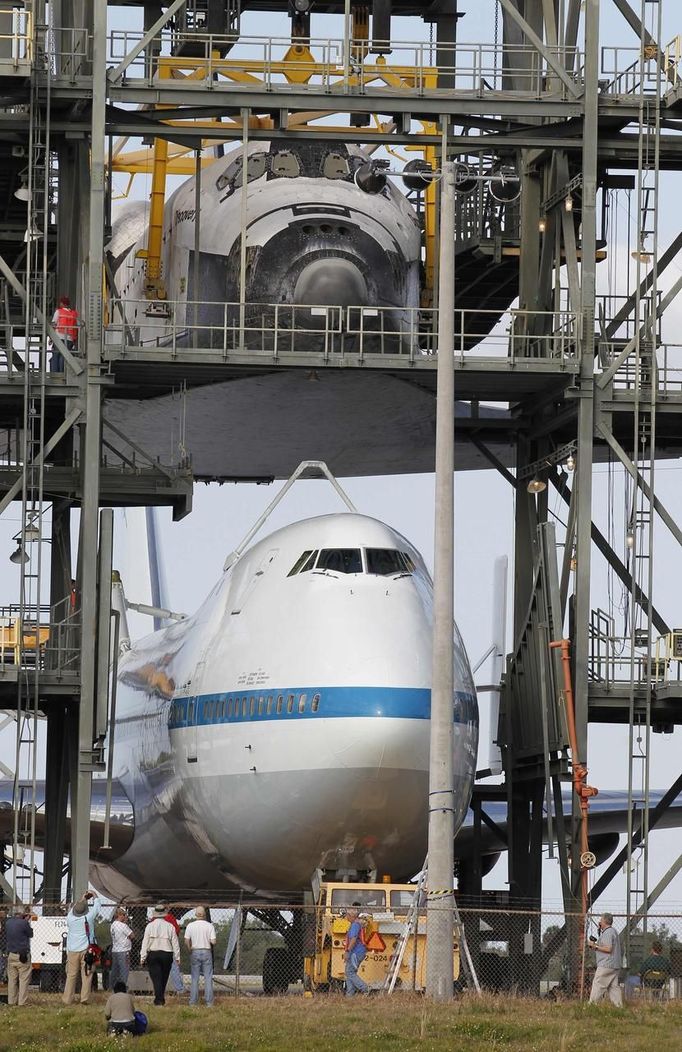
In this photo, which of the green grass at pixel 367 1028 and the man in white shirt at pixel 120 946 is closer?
the green grass at pixel 367 1028

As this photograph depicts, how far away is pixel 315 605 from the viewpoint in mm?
35656

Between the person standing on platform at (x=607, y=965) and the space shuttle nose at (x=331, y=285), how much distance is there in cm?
1544

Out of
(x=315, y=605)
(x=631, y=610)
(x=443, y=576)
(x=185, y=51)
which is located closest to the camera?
(x=443, y=576)

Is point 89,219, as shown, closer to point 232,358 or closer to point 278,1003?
point 232,358

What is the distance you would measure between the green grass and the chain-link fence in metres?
1.91

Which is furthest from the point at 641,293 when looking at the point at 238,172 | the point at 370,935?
the point at 370,935

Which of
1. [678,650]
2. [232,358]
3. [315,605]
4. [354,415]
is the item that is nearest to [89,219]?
[232,358]

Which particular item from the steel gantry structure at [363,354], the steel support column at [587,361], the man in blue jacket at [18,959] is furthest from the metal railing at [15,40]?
the man in blue jacket at [18,959]

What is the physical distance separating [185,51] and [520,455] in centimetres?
1177

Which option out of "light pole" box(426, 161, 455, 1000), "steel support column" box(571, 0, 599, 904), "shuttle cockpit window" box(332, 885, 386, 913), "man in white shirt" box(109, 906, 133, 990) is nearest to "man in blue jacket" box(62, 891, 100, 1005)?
"man in white shirt" box(109, 906, 133, 990)

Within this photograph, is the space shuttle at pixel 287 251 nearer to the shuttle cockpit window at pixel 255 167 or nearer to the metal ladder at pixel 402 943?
the shuttle cockpit window at pixel 255 167

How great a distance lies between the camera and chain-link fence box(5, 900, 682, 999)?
3247 centimetres

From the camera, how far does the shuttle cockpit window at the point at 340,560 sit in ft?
119

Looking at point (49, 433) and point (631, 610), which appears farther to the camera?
point (49, 433)
